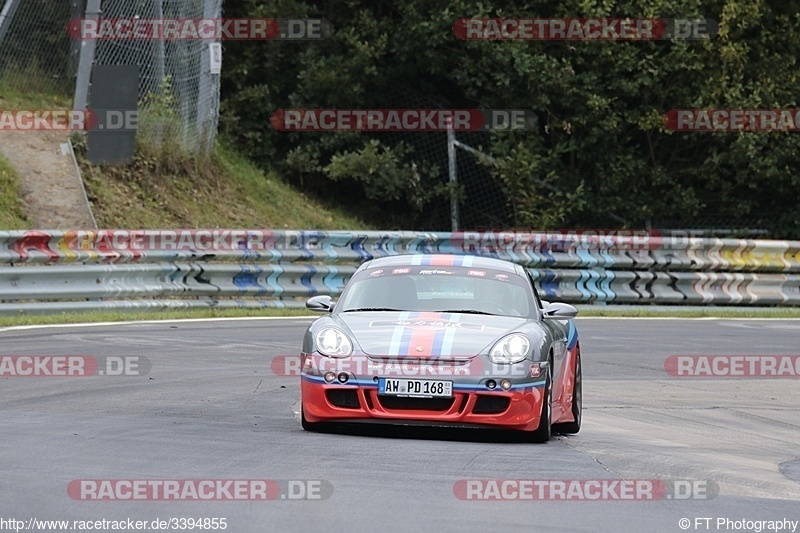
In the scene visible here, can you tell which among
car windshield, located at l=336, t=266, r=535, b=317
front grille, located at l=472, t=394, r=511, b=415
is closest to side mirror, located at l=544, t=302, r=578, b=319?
car windshield, located at l=336, t=266, r=535, b=317

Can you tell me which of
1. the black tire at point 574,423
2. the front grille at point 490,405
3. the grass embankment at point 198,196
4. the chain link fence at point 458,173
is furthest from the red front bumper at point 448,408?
the chain link fence at point 458,173

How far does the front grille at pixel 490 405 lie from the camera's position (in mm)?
9422

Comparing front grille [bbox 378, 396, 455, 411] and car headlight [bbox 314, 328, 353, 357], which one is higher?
car headlight [bbox 314, 328, 353, 357]

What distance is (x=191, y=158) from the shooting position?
24094 millimetres

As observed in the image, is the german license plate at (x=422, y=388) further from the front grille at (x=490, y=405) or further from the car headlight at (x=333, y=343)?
the car headlight at (x=333, y=343)

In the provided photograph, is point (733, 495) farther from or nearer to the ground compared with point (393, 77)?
nearer to the ground

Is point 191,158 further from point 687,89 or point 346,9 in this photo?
point 687,89

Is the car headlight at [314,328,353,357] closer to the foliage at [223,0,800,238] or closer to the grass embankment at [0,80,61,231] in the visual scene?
the grass embankment at [0,80,61,231]

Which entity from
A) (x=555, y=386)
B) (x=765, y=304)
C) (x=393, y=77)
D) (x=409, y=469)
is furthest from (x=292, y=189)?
(x=409, y=469)

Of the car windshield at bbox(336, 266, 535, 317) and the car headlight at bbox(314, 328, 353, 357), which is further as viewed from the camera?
the car windshield at bbox(336, 266, 535, 317)

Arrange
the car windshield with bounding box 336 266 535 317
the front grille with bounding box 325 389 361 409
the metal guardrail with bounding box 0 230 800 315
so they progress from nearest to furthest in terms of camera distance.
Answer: the front grille with bounding box 325 389 361 409, the car windshield with bounding box 336 266 535 317, the metal guardrail with bounding box 0 230 800 315

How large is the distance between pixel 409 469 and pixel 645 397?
502cm

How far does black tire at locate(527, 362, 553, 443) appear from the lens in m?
9.57

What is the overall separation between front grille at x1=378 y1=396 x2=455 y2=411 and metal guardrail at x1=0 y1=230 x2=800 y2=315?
350 inches
